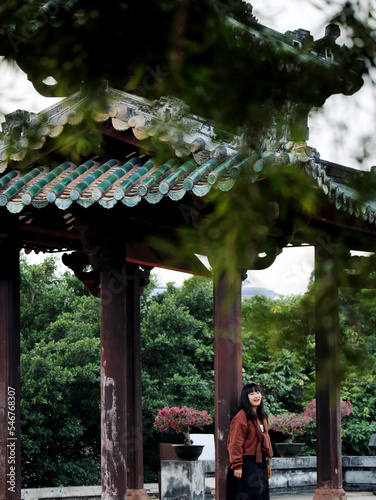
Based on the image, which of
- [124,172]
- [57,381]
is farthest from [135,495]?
[57,381]

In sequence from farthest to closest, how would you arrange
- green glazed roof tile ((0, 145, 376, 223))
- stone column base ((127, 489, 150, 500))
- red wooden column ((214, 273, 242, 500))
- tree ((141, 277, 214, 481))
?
1. tree ((141, 277, 214, 481))
2. stone column base ((127, 489, 150, 500))
3. red wooden column ((214, 273, 242, 500))
4. green glazed roof tile ((0, 145, 376, 223))

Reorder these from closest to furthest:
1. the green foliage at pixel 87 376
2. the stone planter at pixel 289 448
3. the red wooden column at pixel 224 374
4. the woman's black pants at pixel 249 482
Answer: the red wooden column at pixel 224 374 → the woman's black pants at pixel 249 482 → the stone planter at pixel 289 448 → the green foliage at pixel 87 376

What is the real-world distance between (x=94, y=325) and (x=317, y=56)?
13210mm

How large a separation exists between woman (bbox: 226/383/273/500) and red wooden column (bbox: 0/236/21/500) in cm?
188

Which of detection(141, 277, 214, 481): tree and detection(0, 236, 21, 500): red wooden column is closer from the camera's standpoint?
detection(0, 236, 21, 500): red wooden column

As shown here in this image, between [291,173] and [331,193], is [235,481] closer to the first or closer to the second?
[331,193]

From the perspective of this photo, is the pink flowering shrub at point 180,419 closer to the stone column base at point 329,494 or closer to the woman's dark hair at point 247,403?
the stone column base at point 329,494

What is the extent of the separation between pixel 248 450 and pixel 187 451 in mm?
2143

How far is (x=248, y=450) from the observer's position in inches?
257

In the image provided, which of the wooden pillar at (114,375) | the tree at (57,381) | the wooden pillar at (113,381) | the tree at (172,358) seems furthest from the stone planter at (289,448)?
the wooden pillar at (113,381)

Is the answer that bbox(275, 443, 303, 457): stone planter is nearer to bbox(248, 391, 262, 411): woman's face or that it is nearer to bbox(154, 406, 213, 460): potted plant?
bbox(154, 406, 213, 460): potted plant

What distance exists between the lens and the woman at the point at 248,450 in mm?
6176

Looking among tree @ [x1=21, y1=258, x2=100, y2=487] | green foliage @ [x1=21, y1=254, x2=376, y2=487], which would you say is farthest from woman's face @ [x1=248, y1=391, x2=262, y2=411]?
tree @ [x1=21, y1=258, x2=100, y2=487]

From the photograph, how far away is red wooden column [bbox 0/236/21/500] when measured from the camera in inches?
269
